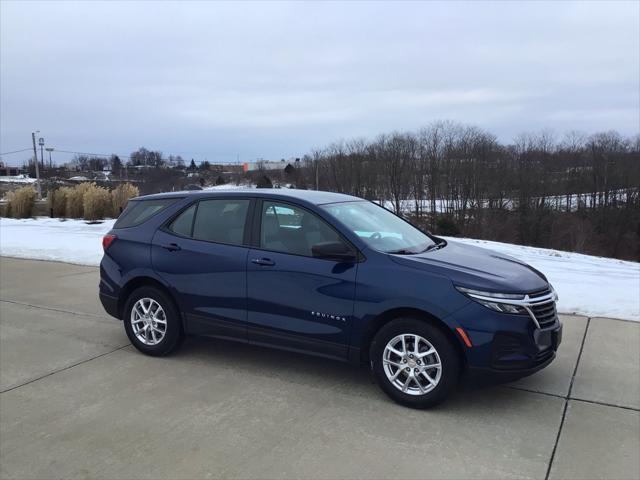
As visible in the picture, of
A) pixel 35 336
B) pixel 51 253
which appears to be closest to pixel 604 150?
pixel 51 253

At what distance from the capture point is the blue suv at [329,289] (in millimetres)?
3818

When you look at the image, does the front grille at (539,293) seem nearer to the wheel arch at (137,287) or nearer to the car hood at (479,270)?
the car hood at (479,270)

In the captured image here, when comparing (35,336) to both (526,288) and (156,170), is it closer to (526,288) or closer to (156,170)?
(526,288)

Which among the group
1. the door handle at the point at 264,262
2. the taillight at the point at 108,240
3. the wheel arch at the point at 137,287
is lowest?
the wheel arch at the point at 137,287

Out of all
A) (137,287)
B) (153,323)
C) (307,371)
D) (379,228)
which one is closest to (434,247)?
(379,228)

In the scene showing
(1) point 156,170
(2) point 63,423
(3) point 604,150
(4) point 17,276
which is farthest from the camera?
(1) point 156,170

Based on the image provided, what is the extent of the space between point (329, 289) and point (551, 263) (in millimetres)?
8998

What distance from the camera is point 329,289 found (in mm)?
4223

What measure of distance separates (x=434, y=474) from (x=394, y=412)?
32.6 inches

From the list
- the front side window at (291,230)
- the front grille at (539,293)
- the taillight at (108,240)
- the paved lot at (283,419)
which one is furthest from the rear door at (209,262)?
the front grille at (539,293)

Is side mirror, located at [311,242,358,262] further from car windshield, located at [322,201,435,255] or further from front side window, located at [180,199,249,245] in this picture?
front side window, located at [180,199,249,245]

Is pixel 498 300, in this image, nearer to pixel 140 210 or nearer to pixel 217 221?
pixel 217 221

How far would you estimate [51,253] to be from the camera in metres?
12.2

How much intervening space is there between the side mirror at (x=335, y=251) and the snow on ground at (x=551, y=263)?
4021mm
